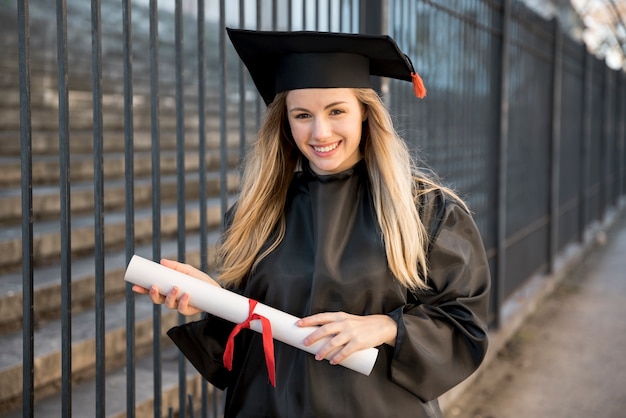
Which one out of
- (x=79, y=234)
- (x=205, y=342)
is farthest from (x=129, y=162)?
(x=79, y=234)

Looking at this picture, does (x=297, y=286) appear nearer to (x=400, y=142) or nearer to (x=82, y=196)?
(x=400, y=142)

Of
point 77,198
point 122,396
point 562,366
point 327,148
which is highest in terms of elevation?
point 327,148

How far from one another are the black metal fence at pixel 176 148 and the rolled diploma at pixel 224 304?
385 millimetres

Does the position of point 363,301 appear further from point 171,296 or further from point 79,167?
point 79,167

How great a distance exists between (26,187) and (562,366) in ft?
15.1

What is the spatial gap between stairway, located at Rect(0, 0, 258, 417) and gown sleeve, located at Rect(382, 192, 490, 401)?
120 centimetres

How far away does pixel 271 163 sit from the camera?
87.8 inches

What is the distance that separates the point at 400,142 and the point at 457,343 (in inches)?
23.3

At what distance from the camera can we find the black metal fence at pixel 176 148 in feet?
7.57

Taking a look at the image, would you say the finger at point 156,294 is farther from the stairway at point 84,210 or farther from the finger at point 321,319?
the stairway at point 84,210

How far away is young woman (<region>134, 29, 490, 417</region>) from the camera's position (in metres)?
2.02

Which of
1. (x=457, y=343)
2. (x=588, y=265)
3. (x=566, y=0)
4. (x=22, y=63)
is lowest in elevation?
(x=588, y=265)

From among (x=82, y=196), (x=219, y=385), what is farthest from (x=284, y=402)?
(x=82, y=196)

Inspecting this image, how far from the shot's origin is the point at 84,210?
16.0 ft
